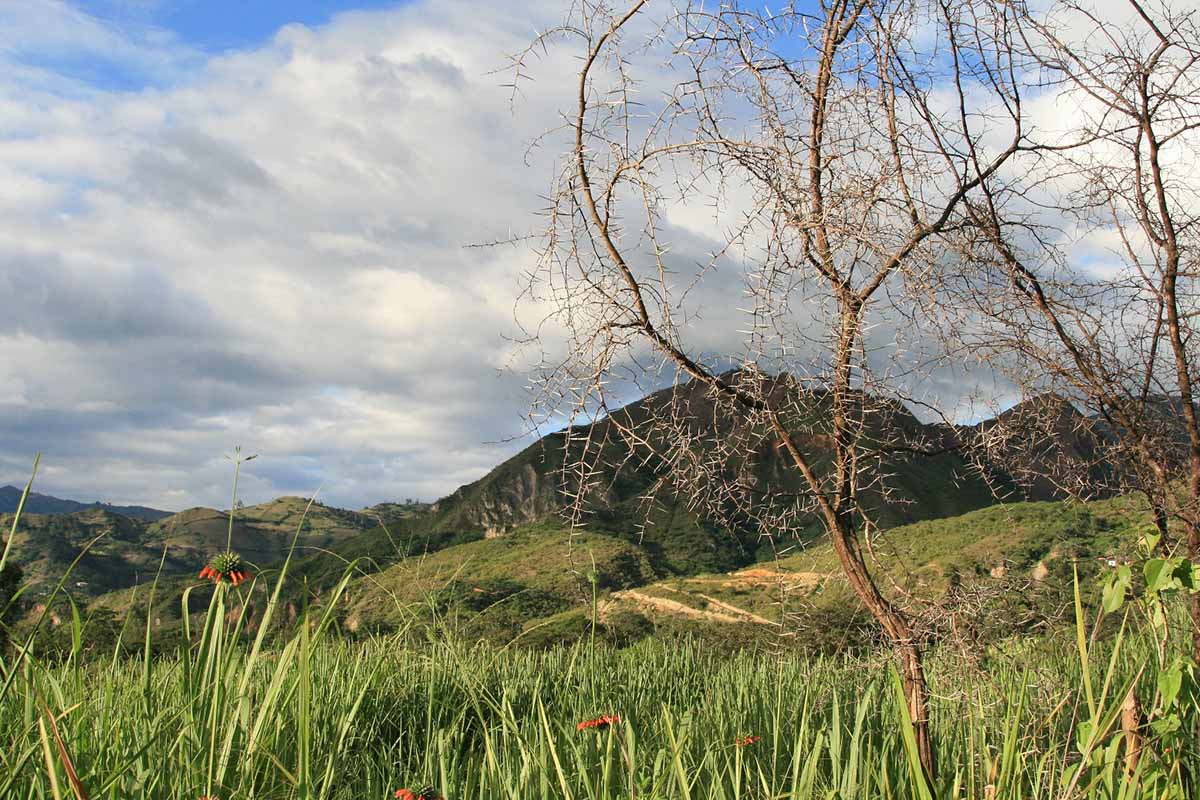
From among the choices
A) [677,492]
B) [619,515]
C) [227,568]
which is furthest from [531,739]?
[619,515]

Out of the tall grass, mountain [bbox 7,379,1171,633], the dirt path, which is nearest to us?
the tall grass

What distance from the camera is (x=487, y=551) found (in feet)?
119

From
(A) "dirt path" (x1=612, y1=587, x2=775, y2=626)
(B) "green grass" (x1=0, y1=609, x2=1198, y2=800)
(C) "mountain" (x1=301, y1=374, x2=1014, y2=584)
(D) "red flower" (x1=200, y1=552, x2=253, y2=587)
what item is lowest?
(A) "dirt path" (x1=612, y1=587, x2=775, y2=626)

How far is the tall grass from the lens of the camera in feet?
7.41

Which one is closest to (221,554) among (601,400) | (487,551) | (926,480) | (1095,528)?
(601,400)

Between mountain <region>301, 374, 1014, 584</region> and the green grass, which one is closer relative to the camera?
the green grass

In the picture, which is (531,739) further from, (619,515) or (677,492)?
(619,515)

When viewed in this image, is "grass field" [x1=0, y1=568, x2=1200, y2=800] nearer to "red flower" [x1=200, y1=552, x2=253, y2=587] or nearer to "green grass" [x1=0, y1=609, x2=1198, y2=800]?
Result: "green grass" [x1=0, y1=609, x2=1198, y2=800]

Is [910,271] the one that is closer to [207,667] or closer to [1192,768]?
[1192,768]

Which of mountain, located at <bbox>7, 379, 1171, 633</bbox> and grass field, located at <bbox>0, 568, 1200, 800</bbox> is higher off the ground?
mountain, located at <bbox>7, 379, 1171, 633</bbox>

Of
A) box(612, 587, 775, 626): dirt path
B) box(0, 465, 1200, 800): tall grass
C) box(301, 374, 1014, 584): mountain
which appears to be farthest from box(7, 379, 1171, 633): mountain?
box(612, 587, 775, 626): dirt path

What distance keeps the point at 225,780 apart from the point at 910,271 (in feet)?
8.84

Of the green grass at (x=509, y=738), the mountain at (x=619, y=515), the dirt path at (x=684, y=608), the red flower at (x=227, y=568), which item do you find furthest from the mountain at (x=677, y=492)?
the dirt path at (x=684, y=608)

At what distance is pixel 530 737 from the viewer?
3.89 meters
